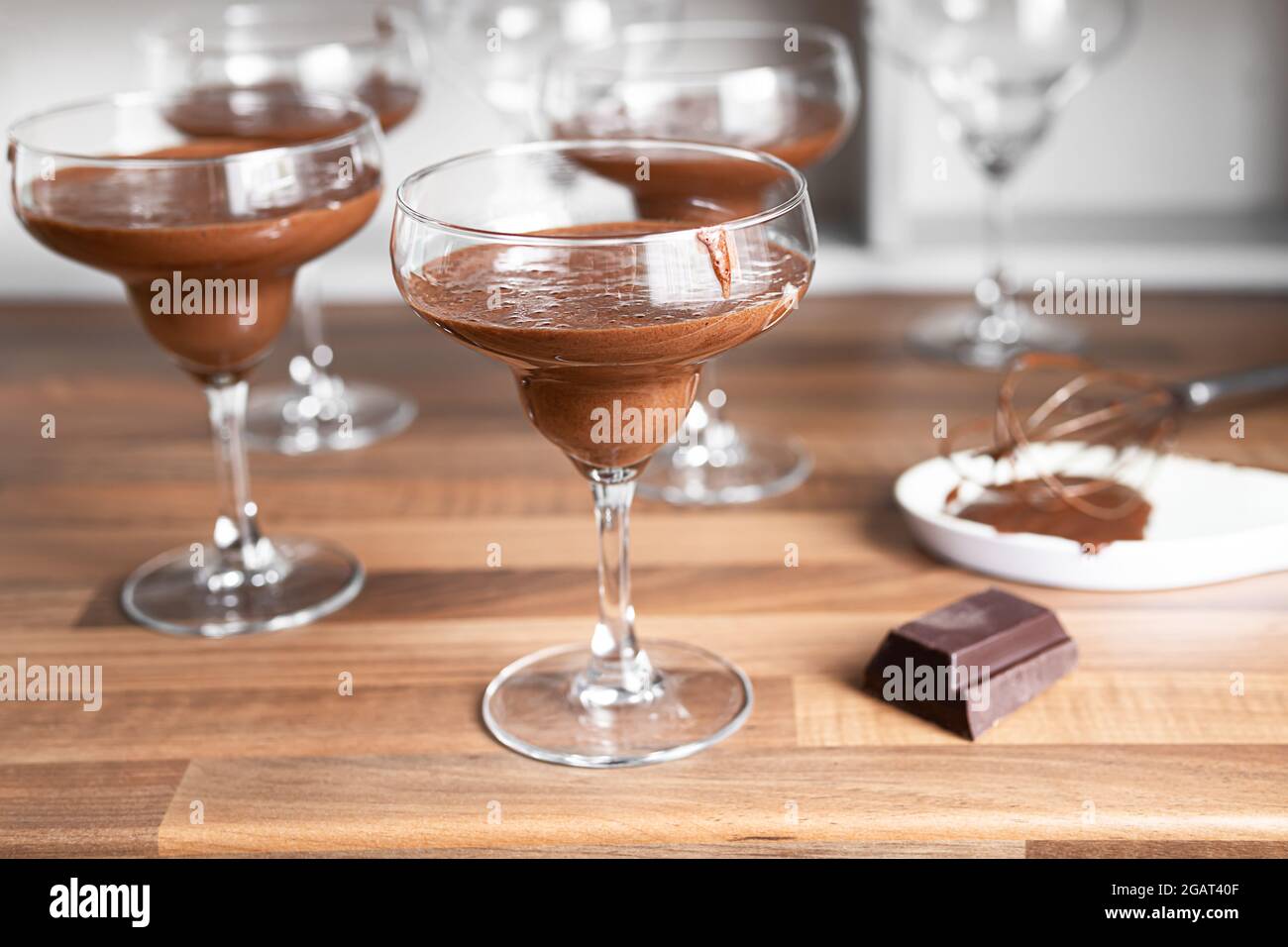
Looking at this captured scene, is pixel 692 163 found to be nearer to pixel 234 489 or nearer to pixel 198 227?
pixel 198 227

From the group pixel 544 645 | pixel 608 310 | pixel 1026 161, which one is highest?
pixel 608 310

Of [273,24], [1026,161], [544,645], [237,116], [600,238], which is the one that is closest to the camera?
[600,238]

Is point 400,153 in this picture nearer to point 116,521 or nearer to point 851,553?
point 116,521

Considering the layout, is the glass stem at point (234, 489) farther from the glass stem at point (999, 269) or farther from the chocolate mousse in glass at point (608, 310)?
the glass stem at point (999, 269)

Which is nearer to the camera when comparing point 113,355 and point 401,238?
point 401,238

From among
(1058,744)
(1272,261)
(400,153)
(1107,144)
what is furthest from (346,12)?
(1058,744)

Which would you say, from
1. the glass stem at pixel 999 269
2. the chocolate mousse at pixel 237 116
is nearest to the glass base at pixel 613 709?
the chocolate mousse at pixel 237 116

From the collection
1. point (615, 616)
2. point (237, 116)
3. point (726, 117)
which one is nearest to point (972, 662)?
point (615, 616)
